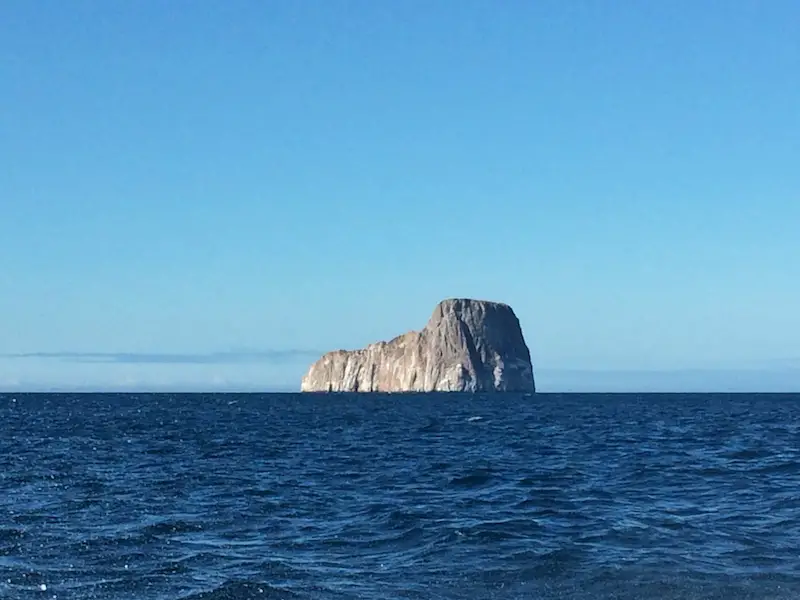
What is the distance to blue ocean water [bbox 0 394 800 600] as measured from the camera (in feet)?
52.9

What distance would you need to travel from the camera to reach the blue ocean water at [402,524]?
16109 mm

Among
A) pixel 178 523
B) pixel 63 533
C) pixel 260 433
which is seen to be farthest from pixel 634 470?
pixel 260 433

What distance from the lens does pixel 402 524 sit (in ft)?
70.1

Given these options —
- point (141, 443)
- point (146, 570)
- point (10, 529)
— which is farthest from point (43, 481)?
point (141, 443)

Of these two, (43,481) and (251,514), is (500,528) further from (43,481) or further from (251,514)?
(43,481)

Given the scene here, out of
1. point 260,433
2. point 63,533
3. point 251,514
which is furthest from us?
point 260,433

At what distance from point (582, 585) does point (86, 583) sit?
8539 millimetres

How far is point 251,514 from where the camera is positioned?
75.3ft

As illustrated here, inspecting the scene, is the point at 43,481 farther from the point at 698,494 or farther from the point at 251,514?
the point at 698,494

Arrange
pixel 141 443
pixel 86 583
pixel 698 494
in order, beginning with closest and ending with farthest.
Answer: pixel 86 583 → pixel 698 494 → pixel 141 443

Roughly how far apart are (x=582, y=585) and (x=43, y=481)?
19886 mm

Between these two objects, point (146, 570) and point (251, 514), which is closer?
Answer: point (146, 570)

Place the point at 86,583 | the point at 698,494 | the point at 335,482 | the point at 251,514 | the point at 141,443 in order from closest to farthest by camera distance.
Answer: the point at 86,583
the point at 251,514
the point at 698,494
the point at 335,482
the point at 141,443

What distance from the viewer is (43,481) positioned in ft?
97.1
